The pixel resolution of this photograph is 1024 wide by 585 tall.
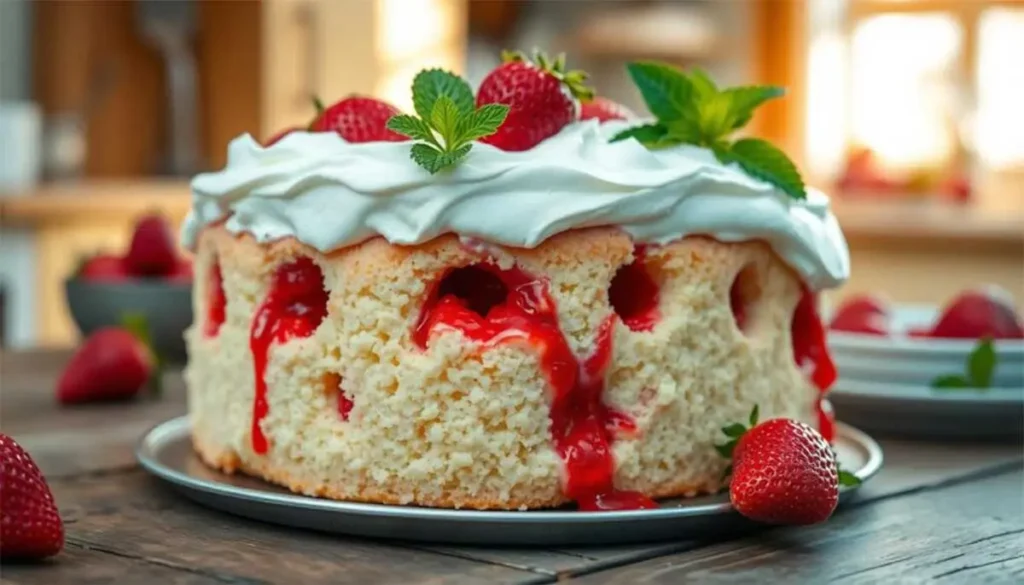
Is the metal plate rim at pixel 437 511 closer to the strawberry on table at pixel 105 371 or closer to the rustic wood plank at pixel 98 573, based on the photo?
the rustic wood plank at pixel 98 573

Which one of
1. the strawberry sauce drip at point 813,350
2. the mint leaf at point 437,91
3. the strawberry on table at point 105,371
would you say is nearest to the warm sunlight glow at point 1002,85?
the strawberry on table at point 105,371

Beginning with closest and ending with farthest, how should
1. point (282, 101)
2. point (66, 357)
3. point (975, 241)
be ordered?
point (66, 357)
point (975, 241)
point (282, 101)

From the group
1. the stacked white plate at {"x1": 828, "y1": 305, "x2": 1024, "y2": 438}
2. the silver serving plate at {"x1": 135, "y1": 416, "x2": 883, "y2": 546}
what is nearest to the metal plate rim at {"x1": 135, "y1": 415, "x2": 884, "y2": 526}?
the silver serving plate at {"x1": 135, "y1": 416, "x2": 883, "y2": 546}

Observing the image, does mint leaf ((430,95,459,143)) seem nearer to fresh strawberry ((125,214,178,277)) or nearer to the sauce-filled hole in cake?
the sauce-filled hole in cake

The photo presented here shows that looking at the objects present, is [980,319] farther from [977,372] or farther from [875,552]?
[875,552]

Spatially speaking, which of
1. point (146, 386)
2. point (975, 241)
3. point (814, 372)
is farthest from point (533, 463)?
point (975, 241)

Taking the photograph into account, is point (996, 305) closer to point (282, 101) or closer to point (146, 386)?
point (146, 386)
